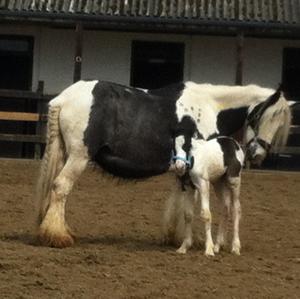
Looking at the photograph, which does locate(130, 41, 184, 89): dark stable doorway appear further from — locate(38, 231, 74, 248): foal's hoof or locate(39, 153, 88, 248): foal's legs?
locate(38, 231, 74, 248): foal's hoof

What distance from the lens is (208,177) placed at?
29.1 ft

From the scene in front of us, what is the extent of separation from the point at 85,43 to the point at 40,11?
1.79m

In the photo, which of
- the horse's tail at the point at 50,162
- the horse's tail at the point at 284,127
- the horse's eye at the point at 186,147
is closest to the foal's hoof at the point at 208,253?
the horse's eye at the point at 186,147

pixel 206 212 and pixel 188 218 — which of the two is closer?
pixel 206 212

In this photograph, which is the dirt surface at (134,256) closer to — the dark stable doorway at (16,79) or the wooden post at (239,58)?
the wooden post at (239,58)

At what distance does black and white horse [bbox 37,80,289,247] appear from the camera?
9055 mm

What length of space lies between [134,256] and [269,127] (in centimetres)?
226

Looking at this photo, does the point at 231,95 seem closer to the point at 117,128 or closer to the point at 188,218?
the point at 117,128

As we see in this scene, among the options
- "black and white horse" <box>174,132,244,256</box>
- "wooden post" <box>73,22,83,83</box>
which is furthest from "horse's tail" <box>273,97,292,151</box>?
"wooden post" <box>73,22,83,83</box>

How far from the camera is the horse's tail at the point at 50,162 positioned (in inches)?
358

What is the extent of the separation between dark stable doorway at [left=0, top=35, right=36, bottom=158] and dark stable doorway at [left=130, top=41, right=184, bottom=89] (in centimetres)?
253

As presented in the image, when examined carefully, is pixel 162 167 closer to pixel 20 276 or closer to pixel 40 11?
pixel 20 276

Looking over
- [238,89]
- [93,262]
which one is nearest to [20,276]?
[93,262]

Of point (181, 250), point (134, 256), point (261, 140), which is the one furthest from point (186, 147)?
point (134, 256)
